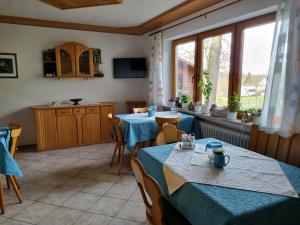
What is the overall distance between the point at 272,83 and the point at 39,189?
9.41ft

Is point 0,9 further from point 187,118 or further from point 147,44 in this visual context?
point 187,118

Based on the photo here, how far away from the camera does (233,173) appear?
4.69ft

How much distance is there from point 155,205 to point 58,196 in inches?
66.3

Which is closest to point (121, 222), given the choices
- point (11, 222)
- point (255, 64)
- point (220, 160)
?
point (11, 222)

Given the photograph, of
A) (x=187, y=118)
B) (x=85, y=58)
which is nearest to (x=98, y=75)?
(x=85, y=58)

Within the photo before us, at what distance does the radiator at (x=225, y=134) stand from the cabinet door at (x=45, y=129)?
268cm

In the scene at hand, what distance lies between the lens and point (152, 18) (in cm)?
400

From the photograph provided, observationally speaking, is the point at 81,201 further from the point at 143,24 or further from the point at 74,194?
the point at 143,24

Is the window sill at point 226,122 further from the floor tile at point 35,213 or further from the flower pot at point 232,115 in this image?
the floor tile at point 35,213

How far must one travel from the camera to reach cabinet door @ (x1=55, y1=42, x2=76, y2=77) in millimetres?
4215

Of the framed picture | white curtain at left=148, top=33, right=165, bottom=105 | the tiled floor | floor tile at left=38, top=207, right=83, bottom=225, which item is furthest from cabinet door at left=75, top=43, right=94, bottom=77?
floor tile at left=38, top=207, right=83, bottom=225

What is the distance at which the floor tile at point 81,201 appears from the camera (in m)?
A: 2.30

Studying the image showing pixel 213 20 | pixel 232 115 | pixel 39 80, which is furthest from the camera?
pixel 39 80

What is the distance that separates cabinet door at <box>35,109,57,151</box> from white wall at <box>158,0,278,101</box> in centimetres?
231
